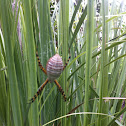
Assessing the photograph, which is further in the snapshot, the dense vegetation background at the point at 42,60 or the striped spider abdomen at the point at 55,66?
the striped spider abdomen at the point at 55,66

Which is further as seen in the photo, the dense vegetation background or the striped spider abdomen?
the striped spider abdomen

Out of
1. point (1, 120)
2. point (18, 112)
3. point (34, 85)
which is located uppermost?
point (34, 85)

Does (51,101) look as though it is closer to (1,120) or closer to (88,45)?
(1,120)

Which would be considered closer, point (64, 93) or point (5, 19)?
point (5, 19)

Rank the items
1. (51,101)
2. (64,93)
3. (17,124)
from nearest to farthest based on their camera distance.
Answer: (17,124) → (64,93) → (51,101)

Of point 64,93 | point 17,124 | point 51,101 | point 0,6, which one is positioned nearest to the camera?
point 0,6

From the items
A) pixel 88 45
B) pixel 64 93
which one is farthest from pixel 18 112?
pixel 88 45

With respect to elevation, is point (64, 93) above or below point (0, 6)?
below

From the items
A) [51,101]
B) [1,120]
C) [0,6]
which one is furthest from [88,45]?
[1,120]

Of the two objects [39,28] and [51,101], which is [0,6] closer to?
[39,28]
